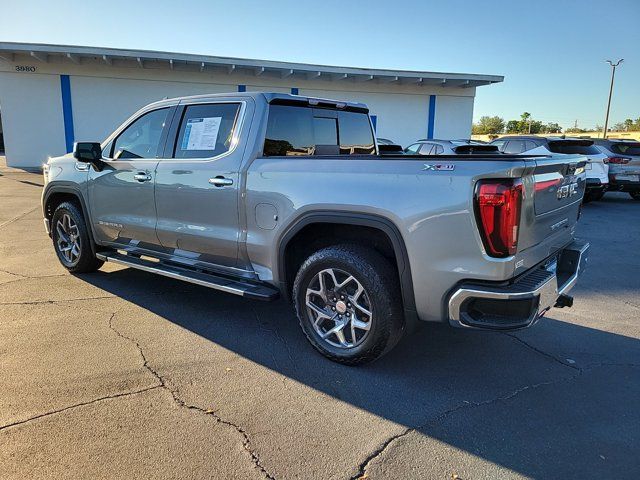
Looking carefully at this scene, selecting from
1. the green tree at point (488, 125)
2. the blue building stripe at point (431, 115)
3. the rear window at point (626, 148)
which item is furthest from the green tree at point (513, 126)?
the rear window at point (626, 148)

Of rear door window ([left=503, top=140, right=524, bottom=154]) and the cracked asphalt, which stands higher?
rear door window ([left=503, top=140, right=524, bottom=154])

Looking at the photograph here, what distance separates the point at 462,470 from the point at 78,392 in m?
2.43

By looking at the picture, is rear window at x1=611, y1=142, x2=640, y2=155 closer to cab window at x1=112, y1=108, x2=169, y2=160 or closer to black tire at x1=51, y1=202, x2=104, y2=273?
cab window at x1=112, y1=108, x2=169, y2=160

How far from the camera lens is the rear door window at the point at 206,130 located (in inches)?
169

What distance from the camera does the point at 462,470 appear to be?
8.32 feet

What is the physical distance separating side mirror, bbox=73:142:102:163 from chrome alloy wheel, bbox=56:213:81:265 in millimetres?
942

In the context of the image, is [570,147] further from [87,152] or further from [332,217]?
[87,152]

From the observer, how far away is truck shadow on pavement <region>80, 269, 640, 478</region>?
2691mm

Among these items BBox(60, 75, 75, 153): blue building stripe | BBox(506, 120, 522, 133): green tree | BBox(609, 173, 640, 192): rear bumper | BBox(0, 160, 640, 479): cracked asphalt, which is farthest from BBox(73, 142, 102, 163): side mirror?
BBox(506, 120, 522, 133): green tree

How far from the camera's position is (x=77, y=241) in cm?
584

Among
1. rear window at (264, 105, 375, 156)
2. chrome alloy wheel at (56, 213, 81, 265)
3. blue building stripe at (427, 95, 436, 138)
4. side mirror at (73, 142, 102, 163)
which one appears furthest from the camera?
blue building stripe at (427, 95, 436, 138)

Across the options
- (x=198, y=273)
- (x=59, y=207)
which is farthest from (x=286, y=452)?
(x=59, y=207)

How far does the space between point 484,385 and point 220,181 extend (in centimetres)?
259

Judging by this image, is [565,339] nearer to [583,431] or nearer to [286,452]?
[583,431]
